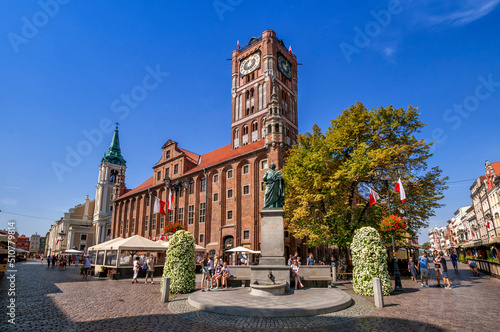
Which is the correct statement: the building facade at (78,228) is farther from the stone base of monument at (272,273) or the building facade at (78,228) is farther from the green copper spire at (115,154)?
the stone base of monument at (272,273)

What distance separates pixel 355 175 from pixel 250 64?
32837 millimetres

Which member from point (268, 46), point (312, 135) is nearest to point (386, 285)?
point (312, 135)

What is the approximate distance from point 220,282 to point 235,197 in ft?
61.2

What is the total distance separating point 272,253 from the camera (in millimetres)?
12570

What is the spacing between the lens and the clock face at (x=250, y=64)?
44.7 metres

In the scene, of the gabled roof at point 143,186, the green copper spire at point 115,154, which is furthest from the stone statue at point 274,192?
the green copper spire at point 115,154

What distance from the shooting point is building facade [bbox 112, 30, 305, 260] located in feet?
103

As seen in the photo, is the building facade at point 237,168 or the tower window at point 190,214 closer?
the building facade at point 237,168

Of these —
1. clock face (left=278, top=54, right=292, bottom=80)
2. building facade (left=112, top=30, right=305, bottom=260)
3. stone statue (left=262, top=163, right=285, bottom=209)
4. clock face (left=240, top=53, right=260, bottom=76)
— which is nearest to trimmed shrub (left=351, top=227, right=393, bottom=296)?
stone statue (left=262, top=163, right=285, bottom=209)

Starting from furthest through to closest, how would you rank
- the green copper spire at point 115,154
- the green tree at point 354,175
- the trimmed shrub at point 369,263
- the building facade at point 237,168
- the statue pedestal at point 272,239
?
the green copper spire at point 115,154, the building facade at point 237,168, the green tree at point 354,175, the statue pedestal at point 272,239, the trimmed shrub at point 369,263

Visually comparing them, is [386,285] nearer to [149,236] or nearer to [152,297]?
[152,297]

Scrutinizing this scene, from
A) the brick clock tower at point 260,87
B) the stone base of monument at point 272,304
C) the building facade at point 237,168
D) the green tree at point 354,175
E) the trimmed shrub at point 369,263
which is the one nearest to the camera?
the stone base of monument at point 272,304

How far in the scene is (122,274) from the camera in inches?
850

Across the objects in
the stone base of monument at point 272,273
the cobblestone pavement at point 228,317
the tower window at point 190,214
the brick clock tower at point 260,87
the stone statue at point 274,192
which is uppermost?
the brick clock tower at point 260,87
